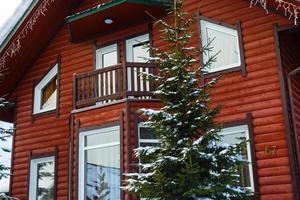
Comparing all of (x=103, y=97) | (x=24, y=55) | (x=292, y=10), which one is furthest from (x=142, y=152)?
(x=24, y=55)

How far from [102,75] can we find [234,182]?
4.57m

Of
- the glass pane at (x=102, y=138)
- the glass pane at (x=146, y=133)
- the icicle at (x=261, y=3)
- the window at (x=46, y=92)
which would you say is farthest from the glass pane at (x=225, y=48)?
the window at (x=46, y=92)

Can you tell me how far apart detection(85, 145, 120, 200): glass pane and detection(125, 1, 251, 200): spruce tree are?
2.55m

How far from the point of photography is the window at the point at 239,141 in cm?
914

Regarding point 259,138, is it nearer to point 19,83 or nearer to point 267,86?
point 267,86

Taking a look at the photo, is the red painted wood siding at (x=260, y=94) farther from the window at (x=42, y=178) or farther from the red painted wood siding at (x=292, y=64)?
the window at (x=42, y=178)

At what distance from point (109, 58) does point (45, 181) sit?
3.81 metres

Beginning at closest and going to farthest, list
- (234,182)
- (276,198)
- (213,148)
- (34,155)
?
(234,182) < (213,148) < (276,198) < (34,155)

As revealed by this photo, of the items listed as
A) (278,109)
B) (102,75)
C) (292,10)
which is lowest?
(278,109)

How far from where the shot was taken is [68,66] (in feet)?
42.1

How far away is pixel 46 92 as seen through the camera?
44.0ft

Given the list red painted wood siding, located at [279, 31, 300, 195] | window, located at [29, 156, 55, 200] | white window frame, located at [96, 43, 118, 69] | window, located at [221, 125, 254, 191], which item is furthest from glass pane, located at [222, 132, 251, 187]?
window, located at [29, 156, 55, 200]

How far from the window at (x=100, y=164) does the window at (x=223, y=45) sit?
278 centimetres

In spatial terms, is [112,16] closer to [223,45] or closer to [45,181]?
[223,45]
